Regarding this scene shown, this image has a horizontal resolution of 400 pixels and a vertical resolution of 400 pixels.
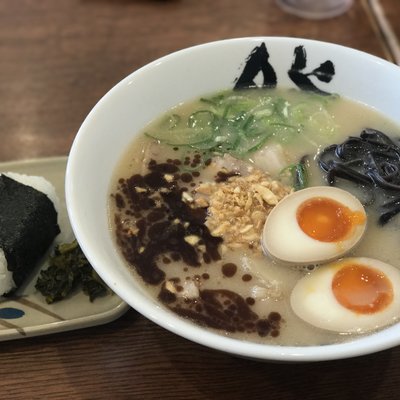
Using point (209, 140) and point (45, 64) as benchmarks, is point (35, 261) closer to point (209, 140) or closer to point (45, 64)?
point (209, 140)

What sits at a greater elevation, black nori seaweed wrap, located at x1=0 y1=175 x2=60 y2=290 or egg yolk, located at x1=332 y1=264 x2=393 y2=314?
egg yolk, located at x1=332 y1=264 x2=393 y2=314

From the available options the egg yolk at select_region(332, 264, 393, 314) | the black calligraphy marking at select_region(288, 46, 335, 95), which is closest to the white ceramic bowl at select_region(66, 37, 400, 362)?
the black calligraphy marking at select_region(288, 46, 335, 95)

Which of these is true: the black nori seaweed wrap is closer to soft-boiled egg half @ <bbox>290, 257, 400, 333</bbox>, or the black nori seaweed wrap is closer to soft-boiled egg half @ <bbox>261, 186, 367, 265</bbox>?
soft-boiled egg half @ <bbox>261, 186, 367, 265</bbox>

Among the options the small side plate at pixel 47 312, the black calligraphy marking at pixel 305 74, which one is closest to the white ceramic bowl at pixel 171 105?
the black calligraphy marking at pixel 305 74

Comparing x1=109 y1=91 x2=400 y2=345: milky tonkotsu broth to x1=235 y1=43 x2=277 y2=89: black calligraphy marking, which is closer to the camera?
x1=109 y1=91 x2=400 y2=345: milky tonkotsu broth

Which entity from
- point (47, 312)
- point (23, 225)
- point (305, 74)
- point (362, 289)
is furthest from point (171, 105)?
point (362, 289)
